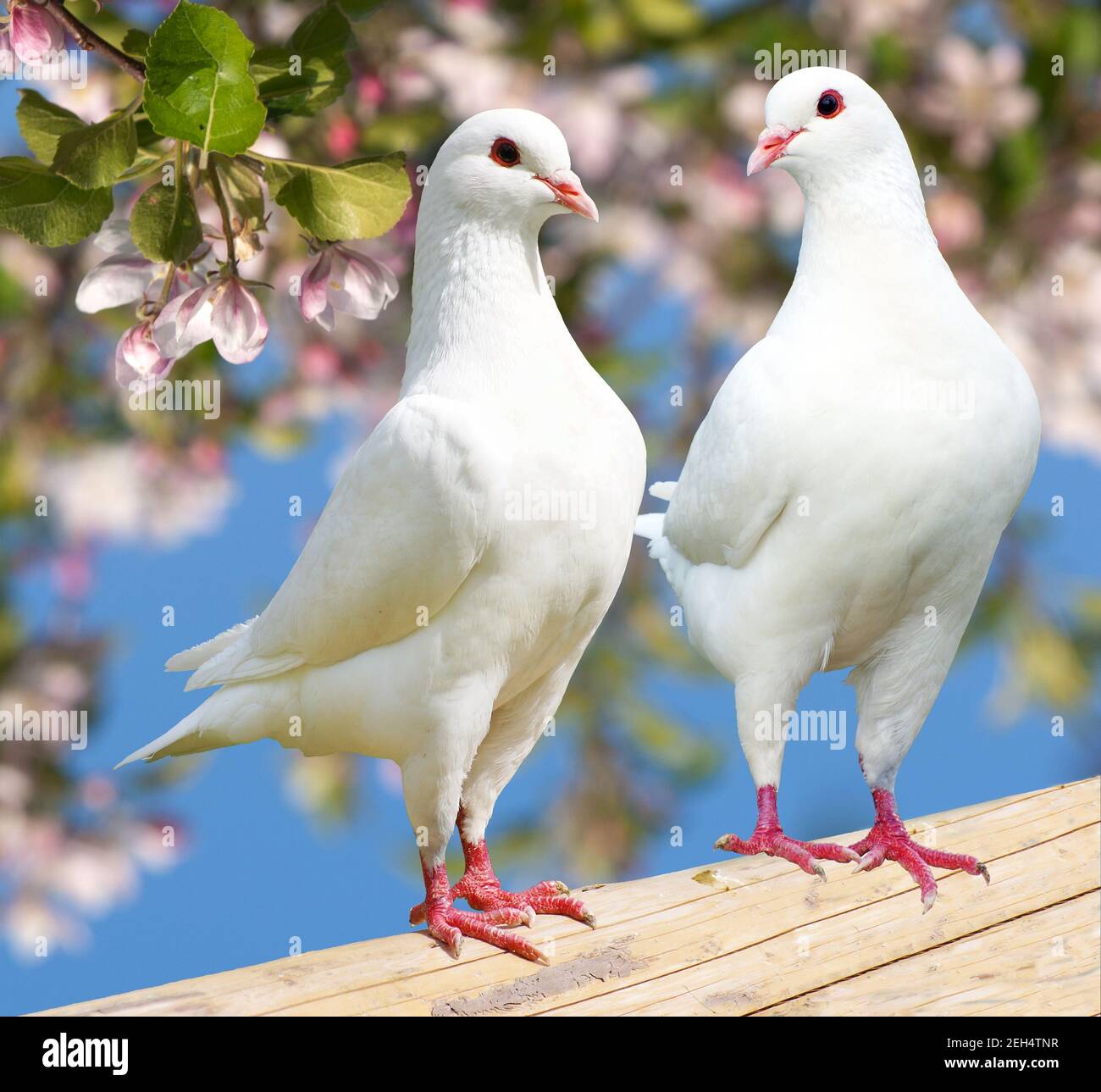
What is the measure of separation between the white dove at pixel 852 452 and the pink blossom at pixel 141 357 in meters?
0.76

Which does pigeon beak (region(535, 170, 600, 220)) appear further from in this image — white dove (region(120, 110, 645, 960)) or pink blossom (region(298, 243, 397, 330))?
pink blossom (region(298, 243, 397, 330))

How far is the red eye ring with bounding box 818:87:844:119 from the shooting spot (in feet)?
5.86

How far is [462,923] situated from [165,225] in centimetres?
83

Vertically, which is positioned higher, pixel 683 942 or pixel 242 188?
pixel 242 188

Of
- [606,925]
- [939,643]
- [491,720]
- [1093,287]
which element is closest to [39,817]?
[491,720]

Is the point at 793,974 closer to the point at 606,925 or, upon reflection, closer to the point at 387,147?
the point at 606,925

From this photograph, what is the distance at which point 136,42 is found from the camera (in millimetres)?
1332

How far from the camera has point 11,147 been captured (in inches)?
92.4

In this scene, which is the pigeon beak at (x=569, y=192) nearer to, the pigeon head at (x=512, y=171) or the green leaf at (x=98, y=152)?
the pigeon head at (x=512, y=171)

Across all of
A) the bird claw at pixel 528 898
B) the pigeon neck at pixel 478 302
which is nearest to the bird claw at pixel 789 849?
the bird claw at pixel 528 898

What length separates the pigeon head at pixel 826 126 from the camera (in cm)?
178

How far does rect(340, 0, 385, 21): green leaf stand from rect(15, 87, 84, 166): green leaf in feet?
0.91

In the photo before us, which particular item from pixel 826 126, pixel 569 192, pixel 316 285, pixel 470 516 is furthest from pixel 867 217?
pixel 316 285

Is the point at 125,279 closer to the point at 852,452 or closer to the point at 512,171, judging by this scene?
the point at 512,171
